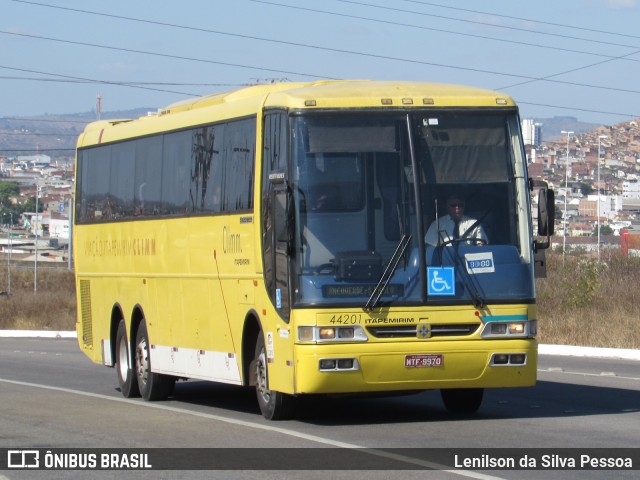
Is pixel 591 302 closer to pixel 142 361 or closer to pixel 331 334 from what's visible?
pixel 142 361

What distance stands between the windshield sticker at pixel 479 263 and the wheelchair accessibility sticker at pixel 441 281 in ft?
0.63

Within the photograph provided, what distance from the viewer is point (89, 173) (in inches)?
865

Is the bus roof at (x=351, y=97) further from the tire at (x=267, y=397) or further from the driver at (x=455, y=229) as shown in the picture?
the tire at (x=267, y=397)

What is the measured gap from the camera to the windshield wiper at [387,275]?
13750 mm

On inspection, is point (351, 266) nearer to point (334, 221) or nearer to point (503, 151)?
point (334, 221)

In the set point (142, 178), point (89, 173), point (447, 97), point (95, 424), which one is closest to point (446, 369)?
point (447, 97)

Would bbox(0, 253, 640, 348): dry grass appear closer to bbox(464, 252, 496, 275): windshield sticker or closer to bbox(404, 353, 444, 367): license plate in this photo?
bbox(464, 252, 496, 275): windshield sticker

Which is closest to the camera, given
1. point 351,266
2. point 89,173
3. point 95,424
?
point 351,266

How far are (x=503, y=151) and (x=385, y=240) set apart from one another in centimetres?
159

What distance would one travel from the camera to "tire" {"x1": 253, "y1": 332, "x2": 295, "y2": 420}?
14.6 metres

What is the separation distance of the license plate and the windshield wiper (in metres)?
0.63

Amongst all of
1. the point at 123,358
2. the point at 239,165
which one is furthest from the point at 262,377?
the point at 123,358

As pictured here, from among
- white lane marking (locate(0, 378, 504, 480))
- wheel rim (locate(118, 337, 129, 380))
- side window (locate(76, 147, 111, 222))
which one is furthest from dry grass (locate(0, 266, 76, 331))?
white lane marking (locate(0, 378, 504, 480))

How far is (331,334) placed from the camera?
44.9ft
